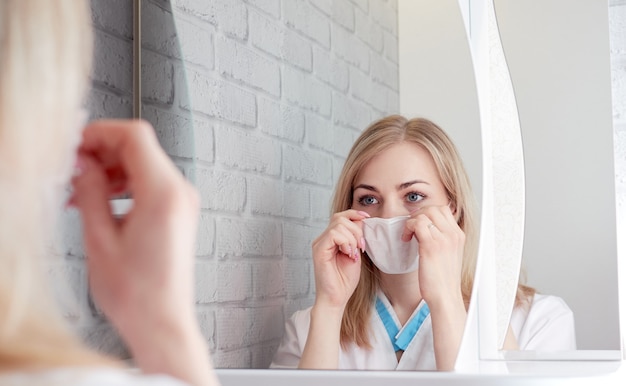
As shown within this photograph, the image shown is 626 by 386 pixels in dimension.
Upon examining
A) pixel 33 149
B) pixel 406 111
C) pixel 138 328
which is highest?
pixel 406 111

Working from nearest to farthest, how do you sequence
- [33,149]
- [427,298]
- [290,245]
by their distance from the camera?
[33,149]
[427,298]
[290,245]

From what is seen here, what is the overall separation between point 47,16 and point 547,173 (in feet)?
2.44

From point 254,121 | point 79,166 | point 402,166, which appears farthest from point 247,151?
point 79,166

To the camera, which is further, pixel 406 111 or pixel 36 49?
pixel 406 111

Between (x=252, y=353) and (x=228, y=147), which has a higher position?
(x=228, y=147)

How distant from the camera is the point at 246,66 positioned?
1.23 m

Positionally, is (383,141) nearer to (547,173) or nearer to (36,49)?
(547,173)

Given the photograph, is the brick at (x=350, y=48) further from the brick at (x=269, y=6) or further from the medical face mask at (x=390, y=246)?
the medical face mask at (x=390, y=246)

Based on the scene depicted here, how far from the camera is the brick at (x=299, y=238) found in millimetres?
1127

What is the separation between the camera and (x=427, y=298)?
1035 millimetres

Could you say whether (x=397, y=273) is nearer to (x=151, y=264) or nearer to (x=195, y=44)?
(x=195, y=44)

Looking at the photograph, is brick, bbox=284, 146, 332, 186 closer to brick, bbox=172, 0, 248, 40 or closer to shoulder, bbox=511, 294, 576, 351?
brick, bbox=172, 0, 248, 40

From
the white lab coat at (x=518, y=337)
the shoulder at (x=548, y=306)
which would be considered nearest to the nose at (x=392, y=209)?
the white lab coat at (x=518, y=337)

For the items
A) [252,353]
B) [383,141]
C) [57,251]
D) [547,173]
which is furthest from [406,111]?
[57,251]
